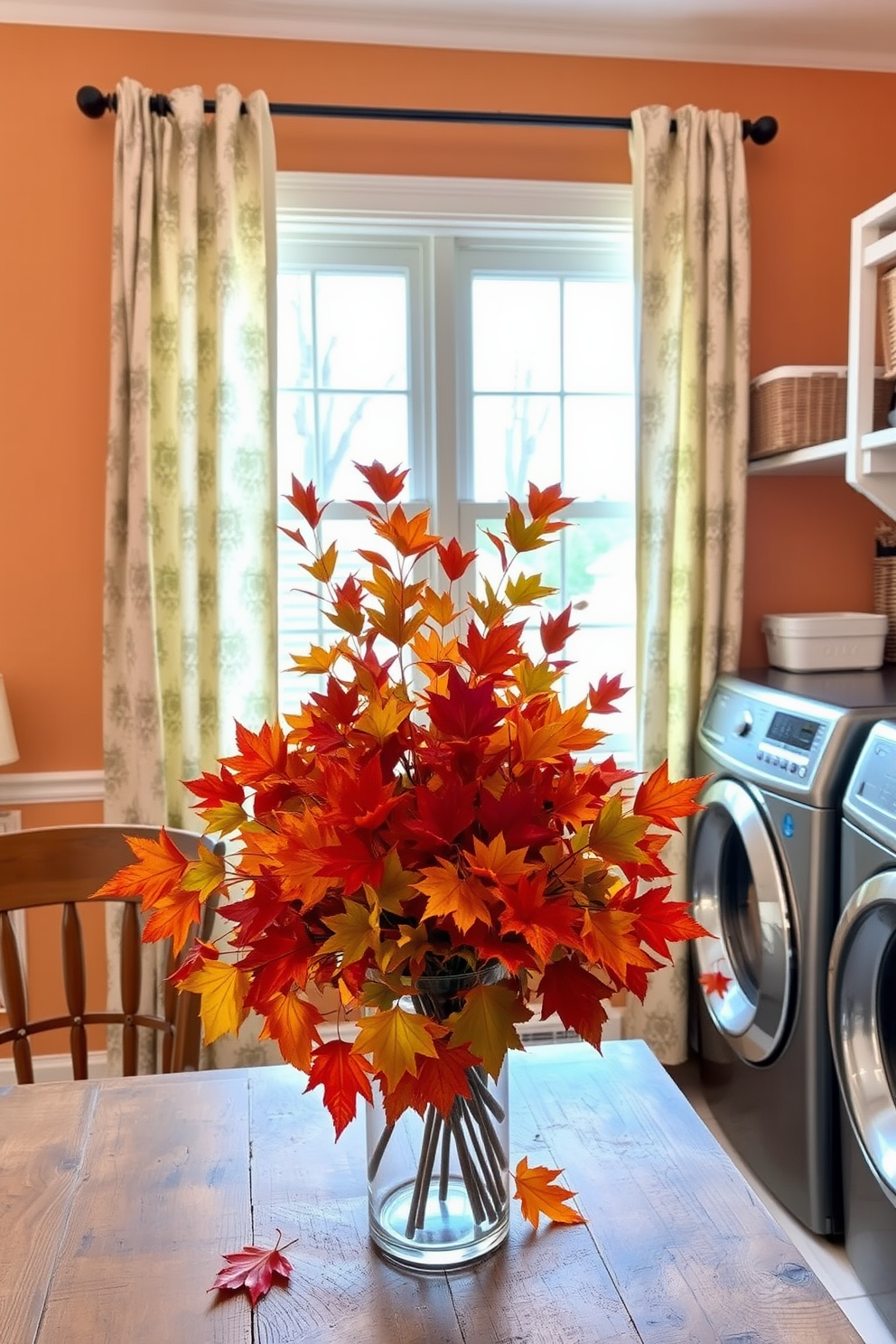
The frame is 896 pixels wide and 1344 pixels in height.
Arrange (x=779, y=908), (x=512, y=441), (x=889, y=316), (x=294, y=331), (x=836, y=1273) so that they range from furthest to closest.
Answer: (x=512, y=441) → (x=294, y=331) → (x=889, y=316) → (x=779, y=908) → (x=836, y=1273)

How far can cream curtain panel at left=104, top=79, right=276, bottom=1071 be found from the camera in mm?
2461

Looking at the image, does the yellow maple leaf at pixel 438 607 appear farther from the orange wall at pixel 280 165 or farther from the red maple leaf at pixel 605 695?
the orange wall at pixel 280 165

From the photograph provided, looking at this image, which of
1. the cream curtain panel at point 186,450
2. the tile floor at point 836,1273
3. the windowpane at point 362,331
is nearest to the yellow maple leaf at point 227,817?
the tile floor at point 836,1273

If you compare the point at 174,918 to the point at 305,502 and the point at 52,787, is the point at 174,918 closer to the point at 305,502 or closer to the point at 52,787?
the point at 305,502

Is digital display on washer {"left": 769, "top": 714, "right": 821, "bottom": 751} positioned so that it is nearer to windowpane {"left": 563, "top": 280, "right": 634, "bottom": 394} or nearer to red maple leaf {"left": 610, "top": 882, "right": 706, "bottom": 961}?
windowpane {"left": 563, "top": 280, "right": 634, "bottom": 394}

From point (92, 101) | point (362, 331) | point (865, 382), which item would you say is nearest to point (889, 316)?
point (865, 382)

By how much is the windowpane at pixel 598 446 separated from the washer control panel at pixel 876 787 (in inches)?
47.8

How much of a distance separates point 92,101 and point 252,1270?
97.4 inches

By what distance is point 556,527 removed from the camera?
841mm

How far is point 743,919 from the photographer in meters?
2.50

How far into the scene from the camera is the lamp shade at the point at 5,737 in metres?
2.41

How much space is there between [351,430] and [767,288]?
1171mm

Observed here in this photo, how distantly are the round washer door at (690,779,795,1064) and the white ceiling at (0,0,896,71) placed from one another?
1.88 meters

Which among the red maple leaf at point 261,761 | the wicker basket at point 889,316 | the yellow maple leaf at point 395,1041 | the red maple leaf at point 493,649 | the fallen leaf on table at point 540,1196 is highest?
the wicker basket at point 889,316
